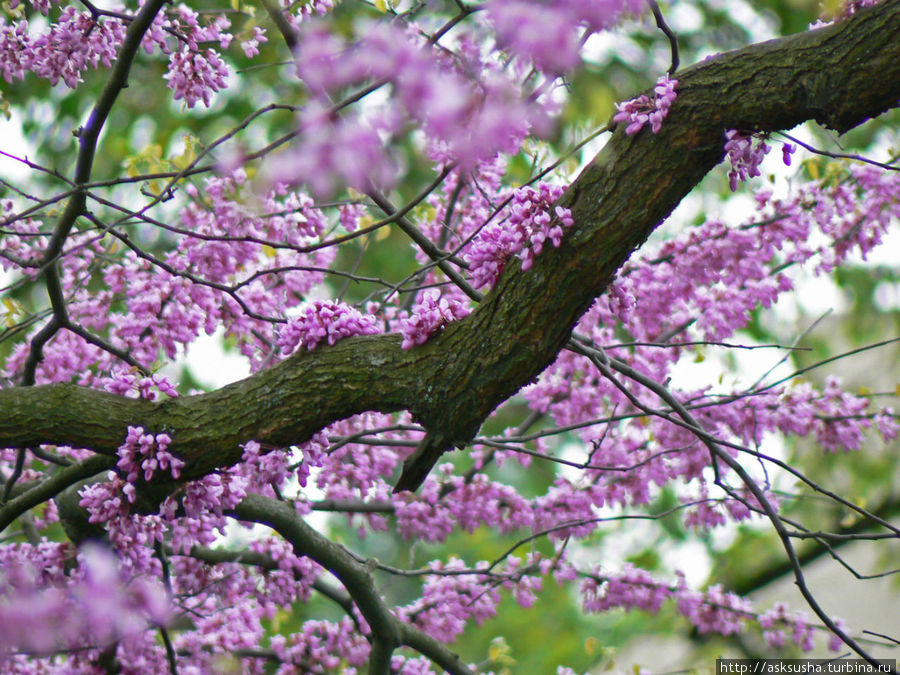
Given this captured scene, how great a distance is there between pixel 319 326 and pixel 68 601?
1167 mm

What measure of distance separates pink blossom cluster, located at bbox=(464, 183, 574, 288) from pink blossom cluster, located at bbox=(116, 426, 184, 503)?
85 centimetres

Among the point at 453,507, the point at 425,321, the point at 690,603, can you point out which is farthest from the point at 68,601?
the point at 690,603

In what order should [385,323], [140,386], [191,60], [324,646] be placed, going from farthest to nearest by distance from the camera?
[324,646], [385,323], [191,60], [140,386]

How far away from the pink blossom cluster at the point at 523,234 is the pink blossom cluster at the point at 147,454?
0.85 meters

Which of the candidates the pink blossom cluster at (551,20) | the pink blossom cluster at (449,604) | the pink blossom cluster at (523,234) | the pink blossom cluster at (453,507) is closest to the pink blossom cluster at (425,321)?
the pink blossom cluster at (523,234)

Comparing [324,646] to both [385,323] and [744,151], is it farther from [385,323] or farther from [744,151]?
[744,151]

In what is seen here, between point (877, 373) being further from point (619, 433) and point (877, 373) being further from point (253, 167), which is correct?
point (253, 167)

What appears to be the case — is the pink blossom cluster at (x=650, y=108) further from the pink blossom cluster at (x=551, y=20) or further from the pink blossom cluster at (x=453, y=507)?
the pink blossom cluster at (x=453, y=507)

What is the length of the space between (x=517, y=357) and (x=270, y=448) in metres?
0.64

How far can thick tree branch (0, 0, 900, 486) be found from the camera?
1.76 meters

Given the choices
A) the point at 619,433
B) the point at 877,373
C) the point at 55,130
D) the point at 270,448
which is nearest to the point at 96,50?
the point at 270,448

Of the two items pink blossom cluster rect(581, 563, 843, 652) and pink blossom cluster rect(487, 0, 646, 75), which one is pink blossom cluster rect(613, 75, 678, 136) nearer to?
pink blossom cluster rect(487, 0, 646, 75)

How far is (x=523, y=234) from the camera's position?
1961mm

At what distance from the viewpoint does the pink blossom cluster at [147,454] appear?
209 cm
